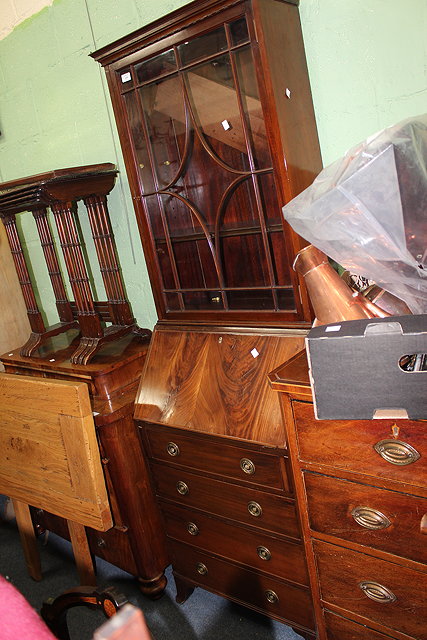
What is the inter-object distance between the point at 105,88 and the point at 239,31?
105cm

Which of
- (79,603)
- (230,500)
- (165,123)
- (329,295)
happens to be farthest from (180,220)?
(79,603)

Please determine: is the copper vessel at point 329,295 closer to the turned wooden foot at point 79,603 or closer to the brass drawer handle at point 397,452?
the brass drawer handle at point 397,452

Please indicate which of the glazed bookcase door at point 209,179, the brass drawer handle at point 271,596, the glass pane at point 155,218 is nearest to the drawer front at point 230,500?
the brass drawer handle at point 271,596

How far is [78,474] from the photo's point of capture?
1.95 m

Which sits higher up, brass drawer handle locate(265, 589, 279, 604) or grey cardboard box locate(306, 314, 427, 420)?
grey cardboard box locate(306, 314, 427, 420)

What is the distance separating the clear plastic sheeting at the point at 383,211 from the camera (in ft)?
3.84

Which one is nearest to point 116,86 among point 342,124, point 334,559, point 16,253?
point 342,124

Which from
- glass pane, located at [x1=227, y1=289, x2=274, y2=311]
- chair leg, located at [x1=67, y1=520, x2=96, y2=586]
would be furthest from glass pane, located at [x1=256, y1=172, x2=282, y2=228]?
chair leg, located at [x1=67, y1=520, x2=96, y2=586]

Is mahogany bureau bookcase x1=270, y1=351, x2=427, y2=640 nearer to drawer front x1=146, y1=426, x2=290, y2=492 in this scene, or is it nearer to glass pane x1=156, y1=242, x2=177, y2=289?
drawer front x1=146, y1=426, x2=290, y2=492

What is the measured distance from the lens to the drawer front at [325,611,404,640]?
4.73 ft

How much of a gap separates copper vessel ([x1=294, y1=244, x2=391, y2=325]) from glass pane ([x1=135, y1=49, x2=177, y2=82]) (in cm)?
87

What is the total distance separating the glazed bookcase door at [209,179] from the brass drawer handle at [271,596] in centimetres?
93

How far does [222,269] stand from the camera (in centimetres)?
190

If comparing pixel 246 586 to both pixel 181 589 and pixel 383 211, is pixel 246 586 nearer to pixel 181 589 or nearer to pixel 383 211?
pixel 181 589
